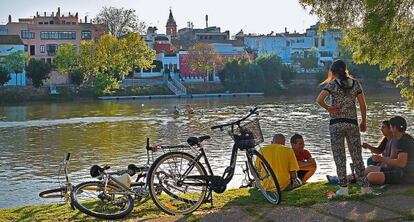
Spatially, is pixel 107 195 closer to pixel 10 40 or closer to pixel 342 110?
pixel 342 110

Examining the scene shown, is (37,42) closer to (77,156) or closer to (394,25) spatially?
(77,156)

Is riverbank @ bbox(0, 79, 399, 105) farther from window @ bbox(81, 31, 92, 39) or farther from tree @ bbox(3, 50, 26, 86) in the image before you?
window @ bbox(81, 31, 92, 39)

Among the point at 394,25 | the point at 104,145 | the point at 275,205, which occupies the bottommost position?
the point at 104,145

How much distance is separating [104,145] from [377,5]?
19.0 metres

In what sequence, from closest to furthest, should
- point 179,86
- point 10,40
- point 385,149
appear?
point 385,149
point 10,40
point 179,86

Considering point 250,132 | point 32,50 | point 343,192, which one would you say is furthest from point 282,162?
point 32,50

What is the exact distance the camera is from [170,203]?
6934 mm

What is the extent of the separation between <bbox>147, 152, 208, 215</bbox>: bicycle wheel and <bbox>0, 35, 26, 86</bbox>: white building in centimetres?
6706

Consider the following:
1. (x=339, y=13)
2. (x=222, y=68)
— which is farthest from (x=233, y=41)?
(x=339, y=13)

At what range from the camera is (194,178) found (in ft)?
22.9

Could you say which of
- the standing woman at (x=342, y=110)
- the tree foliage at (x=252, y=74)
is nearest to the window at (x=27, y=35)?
the tree foliage at (x=252, y=74)

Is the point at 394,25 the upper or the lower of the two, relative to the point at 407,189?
upper

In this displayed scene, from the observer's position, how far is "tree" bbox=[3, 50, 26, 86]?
68625 mm

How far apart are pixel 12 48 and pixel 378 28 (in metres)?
69.3
